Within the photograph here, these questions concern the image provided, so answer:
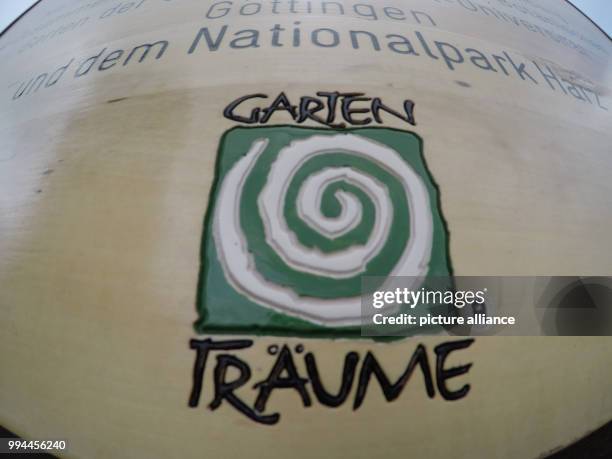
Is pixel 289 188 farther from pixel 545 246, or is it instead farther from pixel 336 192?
pixel 545 246

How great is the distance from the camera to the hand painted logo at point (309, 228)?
0.64m

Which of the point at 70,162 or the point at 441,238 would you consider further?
the point at 70,162

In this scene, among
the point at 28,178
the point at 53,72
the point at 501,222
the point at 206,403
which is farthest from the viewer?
the point at 53,72

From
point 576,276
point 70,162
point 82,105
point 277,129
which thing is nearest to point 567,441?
point 576,276

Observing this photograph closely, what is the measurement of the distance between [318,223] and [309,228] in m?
0.02

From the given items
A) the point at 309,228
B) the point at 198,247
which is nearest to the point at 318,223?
the point at 309,228

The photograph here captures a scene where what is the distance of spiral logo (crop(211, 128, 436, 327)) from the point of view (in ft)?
2.13

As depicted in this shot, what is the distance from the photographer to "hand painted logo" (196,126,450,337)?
64 centimetres

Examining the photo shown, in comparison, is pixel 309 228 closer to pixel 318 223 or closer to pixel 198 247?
pixel 318 223

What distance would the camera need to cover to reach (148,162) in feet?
2.58

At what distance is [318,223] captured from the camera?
2.25 ft

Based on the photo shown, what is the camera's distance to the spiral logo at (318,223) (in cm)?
65

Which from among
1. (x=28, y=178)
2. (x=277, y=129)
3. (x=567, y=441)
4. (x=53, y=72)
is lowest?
(x=567, y=441)

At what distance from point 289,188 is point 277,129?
14 cm
